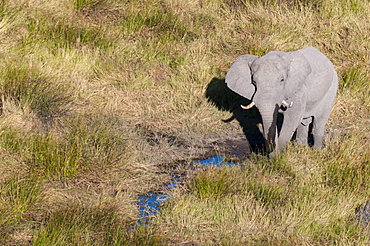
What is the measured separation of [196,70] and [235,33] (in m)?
1.48

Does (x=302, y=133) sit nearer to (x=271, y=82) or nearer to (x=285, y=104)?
(x=285, y=104)

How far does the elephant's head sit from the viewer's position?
18.9ft

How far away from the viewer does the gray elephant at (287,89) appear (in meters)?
5.79

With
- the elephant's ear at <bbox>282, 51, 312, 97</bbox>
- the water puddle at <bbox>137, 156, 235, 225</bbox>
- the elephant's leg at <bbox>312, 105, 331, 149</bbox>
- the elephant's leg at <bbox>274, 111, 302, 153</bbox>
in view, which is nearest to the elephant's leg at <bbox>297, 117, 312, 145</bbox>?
the elephant's leg at <bbox>312, 105, 331, 149</bbox>

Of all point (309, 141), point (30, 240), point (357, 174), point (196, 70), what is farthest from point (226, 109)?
point (30, 240)

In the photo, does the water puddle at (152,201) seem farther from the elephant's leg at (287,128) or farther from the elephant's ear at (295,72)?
the elephant's ear at (295,72)

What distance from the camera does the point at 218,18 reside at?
9.66 meters

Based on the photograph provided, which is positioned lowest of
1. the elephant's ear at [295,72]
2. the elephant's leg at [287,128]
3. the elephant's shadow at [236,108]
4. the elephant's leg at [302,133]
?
the elephant's shadow at [236,108]

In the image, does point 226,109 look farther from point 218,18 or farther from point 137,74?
point 218,18

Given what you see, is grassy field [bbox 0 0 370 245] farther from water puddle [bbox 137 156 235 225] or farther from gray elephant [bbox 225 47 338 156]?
gray elephant [bbox 225 47 338 156]

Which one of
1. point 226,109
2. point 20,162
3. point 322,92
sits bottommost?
point 226,109

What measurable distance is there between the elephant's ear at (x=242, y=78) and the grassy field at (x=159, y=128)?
71cm

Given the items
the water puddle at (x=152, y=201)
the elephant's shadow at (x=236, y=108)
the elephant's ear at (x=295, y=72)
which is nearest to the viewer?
the water puddle at (x=152, y=201)

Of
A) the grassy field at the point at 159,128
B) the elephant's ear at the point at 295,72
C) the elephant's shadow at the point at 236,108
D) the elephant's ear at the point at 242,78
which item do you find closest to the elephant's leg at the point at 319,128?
the grassy field at the point at 159,128
